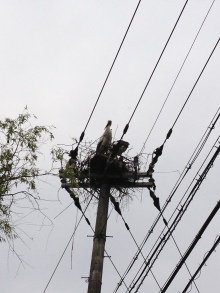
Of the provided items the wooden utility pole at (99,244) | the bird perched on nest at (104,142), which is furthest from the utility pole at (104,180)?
the bird perched on nest at (104,142)

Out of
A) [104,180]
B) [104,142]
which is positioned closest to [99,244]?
[104,180]

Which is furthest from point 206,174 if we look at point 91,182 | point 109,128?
point 109,128

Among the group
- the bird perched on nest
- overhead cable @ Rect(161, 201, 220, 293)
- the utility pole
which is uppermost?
the bird perched on nest

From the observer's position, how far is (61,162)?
10.5m

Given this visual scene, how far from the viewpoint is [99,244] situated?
10727 millimetres

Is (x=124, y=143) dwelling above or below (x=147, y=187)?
above

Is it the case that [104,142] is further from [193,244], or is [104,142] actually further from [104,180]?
[193,244]

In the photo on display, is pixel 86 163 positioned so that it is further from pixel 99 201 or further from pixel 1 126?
pixel 1 126

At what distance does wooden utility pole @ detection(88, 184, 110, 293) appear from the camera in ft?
33.5

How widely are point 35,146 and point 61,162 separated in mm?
761

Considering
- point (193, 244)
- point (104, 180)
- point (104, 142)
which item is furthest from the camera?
point (104, 142)

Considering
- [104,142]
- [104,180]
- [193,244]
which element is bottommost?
[193,244]

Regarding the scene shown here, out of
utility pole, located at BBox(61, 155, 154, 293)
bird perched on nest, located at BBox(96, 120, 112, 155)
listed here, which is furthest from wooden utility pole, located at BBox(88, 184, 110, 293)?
bird perched on nest, located at BBox(96, 120, 112, 155)

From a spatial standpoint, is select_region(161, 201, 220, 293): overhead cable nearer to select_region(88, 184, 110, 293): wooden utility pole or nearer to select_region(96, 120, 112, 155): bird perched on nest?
select_region(88, 184, 110, 293): wooden utility pole
